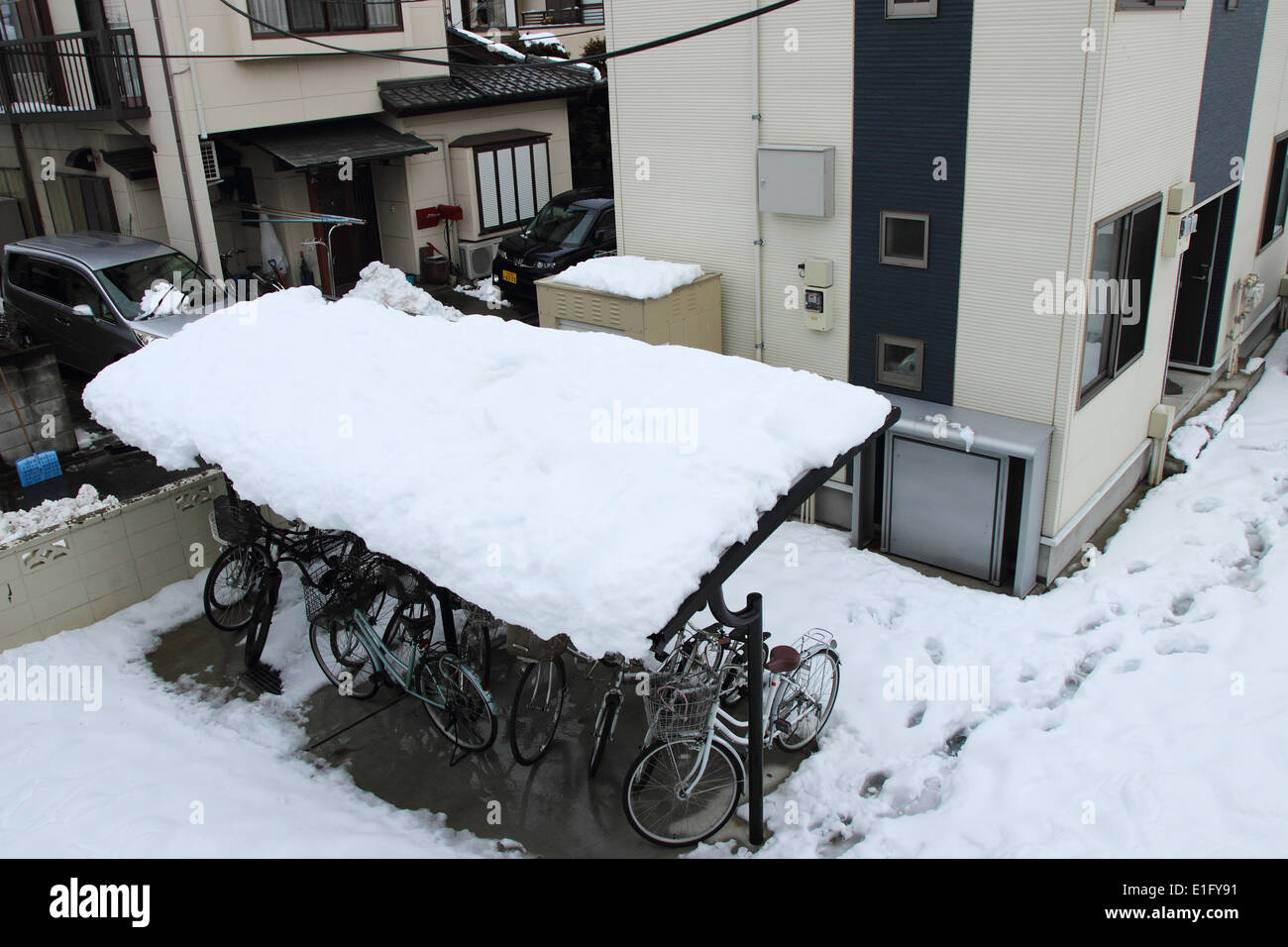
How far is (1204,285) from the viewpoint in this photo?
10.6 metres

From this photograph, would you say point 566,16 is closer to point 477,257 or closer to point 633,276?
point 477,257

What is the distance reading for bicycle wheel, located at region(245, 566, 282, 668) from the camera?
23.3 feet

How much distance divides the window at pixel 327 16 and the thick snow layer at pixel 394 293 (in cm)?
350

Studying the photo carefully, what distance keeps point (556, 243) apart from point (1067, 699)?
9.80 meters

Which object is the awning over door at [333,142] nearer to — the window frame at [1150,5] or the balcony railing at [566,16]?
the balcony railing at [566,16]

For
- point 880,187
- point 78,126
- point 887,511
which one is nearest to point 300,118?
point 78,126

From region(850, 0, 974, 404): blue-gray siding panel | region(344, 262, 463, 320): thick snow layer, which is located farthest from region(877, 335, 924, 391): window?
region(344, 262, 463, 320): thick snow layer

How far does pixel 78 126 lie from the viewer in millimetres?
14625

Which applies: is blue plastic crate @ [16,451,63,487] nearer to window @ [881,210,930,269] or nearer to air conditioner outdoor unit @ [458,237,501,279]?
air conditioner outdoor unit @ [458,237,501,279]

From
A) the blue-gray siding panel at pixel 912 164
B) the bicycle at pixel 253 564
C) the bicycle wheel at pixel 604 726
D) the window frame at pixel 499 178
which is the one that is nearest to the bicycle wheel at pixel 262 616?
the bicycle at pixel 253 564

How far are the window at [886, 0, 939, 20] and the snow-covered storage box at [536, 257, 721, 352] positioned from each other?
262 centimetres

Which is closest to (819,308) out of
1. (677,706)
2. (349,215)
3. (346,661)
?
(677,706)

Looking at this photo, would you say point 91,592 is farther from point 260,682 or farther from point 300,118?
point 300,118

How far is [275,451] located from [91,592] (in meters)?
3.09
